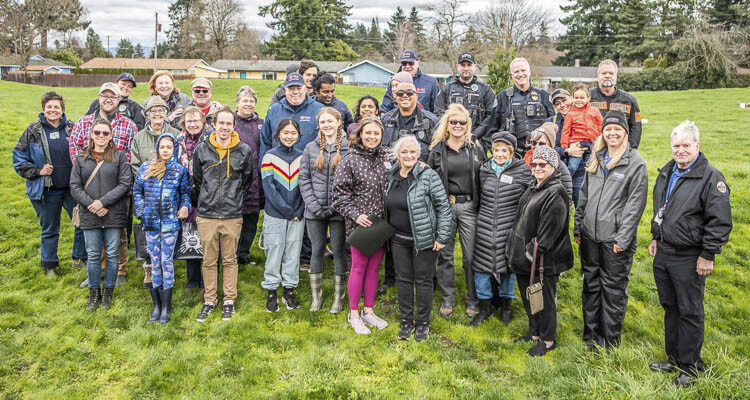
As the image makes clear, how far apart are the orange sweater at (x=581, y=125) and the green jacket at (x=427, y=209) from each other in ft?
8.74

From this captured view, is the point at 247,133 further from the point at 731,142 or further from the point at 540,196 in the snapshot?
the point at 731,142

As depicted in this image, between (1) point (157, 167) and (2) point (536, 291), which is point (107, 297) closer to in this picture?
(1) point (157, 167)

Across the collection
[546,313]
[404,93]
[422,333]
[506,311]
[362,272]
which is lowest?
[422,333]

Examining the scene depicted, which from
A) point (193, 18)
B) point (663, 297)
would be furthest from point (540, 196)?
point (193, 18)

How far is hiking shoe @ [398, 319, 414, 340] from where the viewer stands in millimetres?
4760

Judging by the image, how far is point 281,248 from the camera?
531 cm

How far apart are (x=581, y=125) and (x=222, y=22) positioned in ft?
197

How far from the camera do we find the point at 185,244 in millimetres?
5246

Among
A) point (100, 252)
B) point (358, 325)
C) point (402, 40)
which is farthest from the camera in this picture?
point (402, 40)

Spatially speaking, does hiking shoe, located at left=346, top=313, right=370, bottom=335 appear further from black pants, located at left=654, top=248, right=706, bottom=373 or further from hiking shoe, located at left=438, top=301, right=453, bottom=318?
black pants, located at left=654, top=248, right=706, bottom=373

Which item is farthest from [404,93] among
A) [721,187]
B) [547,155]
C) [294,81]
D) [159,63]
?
[159,63]

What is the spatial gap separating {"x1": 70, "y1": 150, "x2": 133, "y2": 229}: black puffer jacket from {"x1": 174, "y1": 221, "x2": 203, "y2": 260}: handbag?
29.9 inches

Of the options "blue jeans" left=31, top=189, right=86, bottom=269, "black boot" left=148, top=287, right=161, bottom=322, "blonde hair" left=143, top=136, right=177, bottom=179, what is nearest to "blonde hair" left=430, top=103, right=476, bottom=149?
"blonde hair" left=143, top=136, right=177, bottom=179

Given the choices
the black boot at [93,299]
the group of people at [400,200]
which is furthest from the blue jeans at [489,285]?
the black boot at [93,299]
